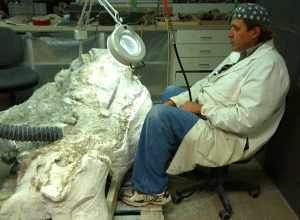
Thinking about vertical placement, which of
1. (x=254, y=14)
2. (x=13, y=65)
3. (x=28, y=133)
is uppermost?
(x=254, y=14)

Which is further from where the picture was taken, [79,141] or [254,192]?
[254,192]

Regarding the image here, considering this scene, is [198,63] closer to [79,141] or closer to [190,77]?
[190,77]

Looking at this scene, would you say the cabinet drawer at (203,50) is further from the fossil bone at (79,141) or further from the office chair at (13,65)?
the office chair at (13,65)

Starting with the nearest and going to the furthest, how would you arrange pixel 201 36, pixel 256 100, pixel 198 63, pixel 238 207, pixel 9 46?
pixel 256 100, pixel 238 207, pixel 9 46, pixel 201 36, pixel 198 63

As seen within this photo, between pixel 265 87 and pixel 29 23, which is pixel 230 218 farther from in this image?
pixel 29 23

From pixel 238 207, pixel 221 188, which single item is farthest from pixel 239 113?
pixel 238 207

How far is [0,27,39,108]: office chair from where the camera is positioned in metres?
2.85

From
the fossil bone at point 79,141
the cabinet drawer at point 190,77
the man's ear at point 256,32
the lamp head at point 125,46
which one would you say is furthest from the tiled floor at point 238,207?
the cabinet drawer at point 190,77

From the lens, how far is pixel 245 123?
1785mm

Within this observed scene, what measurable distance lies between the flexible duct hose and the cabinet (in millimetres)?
2040

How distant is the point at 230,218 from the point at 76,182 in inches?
39.8

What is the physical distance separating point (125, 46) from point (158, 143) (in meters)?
0.60

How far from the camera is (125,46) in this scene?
6.46 ft

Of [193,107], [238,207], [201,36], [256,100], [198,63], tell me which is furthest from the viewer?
[198,63]
